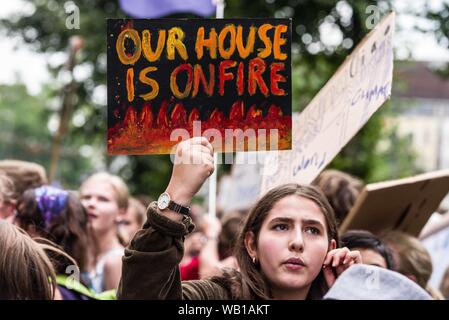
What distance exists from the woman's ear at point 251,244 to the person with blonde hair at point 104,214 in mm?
1932

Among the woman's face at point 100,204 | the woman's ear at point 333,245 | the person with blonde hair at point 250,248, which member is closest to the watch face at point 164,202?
the person with blonde hair at point 250,248

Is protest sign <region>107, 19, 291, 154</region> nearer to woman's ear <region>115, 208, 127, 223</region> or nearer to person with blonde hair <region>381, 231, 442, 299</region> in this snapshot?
person with blonde hair <region>381, 231, 442, 299</region>

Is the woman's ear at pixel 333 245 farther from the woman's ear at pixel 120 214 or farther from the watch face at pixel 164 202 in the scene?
the woman's ear at pixel 120 214

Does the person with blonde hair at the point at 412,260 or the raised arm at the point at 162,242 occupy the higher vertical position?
the raised arm at the point at 162,242

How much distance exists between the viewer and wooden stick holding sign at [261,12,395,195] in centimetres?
373

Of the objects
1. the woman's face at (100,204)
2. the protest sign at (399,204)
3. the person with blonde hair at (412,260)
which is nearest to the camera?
the person with blonde hair at (412,260)

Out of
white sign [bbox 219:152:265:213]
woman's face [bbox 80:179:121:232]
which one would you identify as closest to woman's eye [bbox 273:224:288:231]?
woman's face [bbox 80:179:121:232]

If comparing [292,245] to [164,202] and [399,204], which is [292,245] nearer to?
[164,202]

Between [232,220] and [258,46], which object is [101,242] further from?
[258,46]

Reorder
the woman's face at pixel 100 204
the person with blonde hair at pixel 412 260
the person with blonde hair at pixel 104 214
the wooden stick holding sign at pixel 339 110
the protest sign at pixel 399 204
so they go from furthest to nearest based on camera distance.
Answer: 1. the woman's face at pixel 100 204
2. the person with blonde hair at pixel 104 214
3. the protest sign at pixel 399 204
4. the person with blonde hair at pixel 412 260
5. the wooden stick holding sign at pixel 339 110

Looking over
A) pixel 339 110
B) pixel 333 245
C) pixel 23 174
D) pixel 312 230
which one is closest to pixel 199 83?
pixel 312 230

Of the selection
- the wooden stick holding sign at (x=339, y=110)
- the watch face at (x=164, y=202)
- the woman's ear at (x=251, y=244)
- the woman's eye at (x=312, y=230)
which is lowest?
the woman's ear at (x=251, y=244)

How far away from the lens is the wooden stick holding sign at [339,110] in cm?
373
